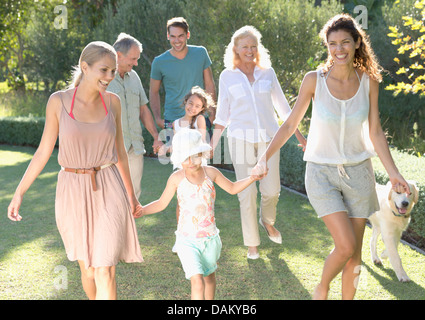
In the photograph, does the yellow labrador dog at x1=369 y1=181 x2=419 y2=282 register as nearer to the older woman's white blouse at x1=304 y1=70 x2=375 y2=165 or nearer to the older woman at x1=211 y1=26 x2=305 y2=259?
the older woman at x1=211 y1=26 x2=305 y2=259

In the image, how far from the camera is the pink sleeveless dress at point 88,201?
156 inches

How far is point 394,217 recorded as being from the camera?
5562 mm

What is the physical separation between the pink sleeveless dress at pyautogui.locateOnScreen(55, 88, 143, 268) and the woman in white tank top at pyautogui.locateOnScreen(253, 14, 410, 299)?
4.52 feet

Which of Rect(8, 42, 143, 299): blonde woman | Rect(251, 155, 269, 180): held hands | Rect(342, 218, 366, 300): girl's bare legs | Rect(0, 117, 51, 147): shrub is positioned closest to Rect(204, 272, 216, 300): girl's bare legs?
Rect(8, 42, 143, 299): blonde woman

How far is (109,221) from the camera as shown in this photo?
157 inches

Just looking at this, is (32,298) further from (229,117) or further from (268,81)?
(268,81)

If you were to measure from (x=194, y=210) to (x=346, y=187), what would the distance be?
1060 millimetres

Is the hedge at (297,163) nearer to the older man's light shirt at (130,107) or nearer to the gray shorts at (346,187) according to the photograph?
the gray shorts at (346,187)

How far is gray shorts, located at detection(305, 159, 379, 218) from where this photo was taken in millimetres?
4066

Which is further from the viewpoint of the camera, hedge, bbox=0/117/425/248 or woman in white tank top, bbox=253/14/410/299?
hedge, bbox=0/117/425/248

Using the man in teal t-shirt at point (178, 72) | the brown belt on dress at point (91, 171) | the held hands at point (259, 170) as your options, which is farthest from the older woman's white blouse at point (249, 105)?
the brown belt on dress at point (91, 171)

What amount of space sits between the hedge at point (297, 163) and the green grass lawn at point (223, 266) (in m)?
0.42
